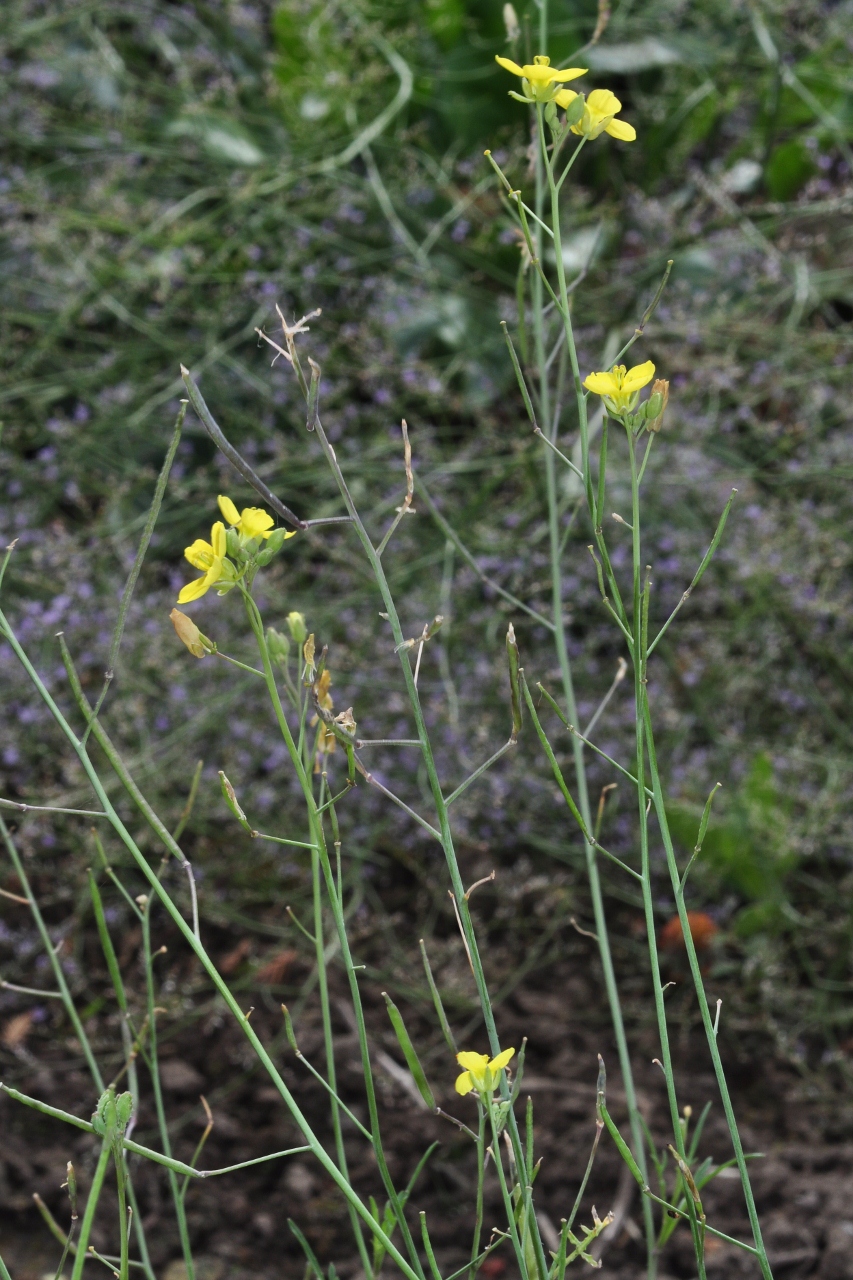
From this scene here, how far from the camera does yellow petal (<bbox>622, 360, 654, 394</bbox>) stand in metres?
0.61

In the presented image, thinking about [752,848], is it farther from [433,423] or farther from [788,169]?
[788,169]

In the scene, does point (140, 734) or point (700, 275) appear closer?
point (140, 734)

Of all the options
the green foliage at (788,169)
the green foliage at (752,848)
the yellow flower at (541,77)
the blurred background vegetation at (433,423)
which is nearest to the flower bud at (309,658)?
the yellow flower at (541,77)

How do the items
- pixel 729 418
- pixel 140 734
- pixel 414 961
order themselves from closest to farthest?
1. pixel 414 961
2. pixel 140 734
3. pixel 729 418

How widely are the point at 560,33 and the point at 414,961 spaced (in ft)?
6.10

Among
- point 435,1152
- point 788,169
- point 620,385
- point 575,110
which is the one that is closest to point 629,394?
point 620,385

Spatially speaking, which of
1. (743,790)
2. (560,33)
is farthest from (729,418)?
(560,33)

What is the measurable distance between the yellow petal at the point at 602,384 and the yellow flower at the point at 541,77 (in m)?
0.16

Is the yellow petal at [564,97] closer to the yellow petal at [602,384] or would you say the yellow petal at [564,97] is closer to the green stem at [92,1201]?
the yellow petal at [602,384]

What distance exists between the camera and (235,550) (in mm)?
614

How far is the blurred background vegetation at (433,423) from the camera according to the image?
173cm

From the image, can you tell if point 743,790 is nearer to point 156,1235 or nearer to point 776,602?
point 776,602

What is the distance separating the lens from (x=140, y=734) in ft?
6.02

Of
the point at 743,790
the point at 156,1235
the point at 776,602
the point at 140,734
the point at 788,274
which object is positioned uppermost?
the point at 788,274
